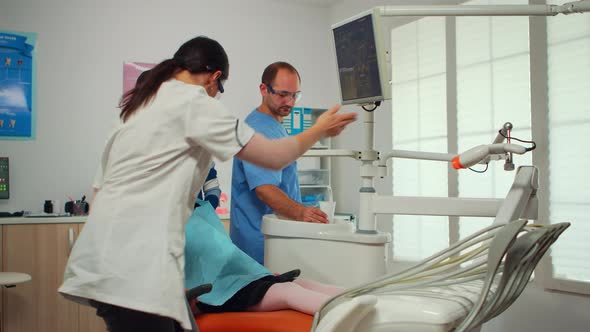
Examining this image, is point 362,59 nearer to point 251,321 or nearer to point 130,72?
point 251,321

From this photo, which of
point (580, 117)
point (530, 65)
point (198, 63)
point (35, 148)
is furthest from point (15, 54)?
point (580, 117)

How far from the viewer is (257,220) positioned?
1.99 meters

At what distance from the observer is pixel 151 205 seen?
1137 mm

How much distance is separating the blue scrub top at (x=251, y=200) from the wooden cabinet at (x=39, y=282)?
5.54 ft

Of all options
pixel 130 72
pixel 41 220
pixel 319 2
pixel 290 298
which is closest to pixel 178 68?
pixel 290 298

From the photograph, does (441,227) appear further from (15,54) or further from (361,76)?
(15,54)

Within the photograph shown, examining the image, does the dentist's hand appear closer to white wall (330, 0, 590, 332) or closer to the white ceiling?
white wall (330, 0, 590, 332)

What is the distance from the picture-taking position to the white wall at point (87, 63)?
3.65 m

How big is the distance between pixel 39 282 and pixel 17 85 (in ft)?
4.90

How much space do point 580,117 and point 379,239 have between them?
71.2 inches

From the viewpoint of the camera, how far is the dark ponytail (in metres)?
1.23

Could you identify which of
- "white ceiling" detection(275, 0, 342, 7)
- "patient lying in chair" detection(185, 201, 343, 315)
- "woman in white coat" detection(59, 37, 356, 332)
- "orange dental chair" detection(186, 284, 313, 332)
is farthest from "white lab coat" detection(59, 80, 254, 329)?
"white ceiling" detection(275, 0, 342, 7)

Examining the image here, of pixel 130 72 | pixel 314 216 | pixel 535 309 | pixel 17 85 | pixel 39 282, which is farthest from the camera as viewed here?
pixel 130 72

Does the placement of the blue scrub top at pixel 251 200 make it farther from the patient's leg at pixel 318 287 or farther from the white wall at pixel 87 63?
the white wall at pixel 87 63
